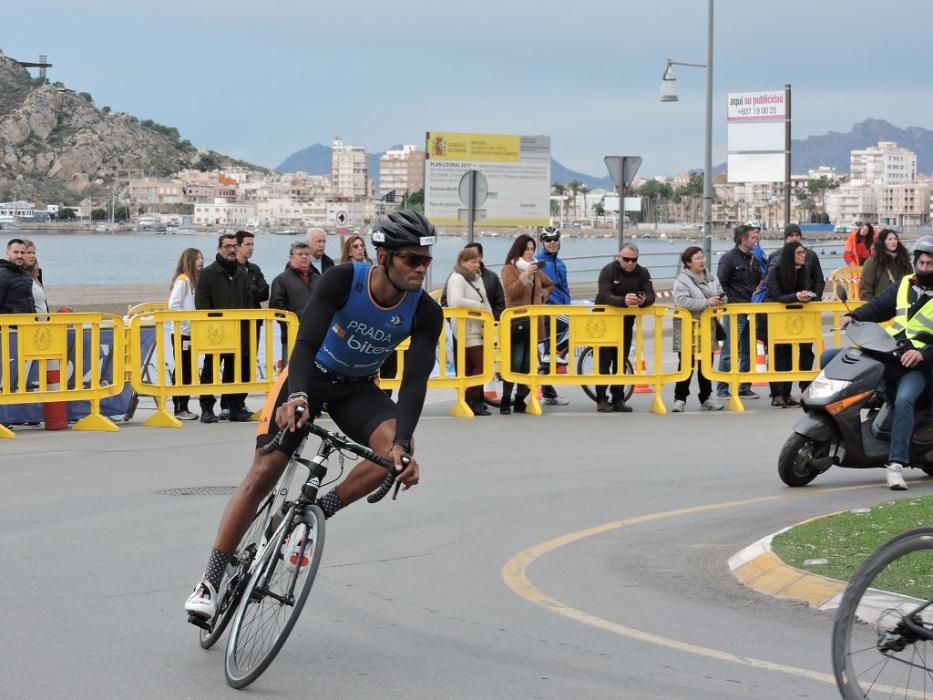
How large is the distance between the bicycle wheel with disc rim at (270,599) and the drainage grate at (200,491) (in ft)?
18.5

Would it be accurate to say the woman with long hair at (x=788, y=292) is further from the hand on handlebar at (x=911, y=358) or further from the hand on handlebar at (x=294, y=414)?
the hand on handlebar at (x=294, y=414)

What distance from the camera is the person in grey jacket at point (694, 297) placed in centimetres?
1798

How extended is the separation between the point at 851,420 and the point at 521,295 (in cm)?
685

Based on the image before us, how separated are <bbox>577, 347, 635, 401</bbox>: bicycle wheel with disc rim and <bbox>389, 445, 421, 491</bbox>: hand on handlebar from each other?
1199 cm

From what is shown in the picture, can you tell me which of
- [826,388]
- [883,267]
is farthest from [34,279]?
[883,267]

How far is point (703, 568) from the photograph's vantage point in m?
8.88

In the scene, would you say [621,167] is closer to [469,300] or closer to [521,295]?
[521,295]

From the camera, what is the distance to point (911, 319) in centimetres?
1214

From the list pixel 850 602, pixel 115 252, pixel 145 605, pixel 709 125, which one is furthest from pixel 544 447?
pixel 115 252

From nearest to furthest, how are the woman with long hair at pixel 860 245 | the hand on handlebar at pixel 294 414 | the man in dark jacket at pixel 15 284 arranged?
the hand on handlebar at pixel 294 414 → the man in dark jacket at pixel 15 284 → the woman with long hair at pixel 860 245

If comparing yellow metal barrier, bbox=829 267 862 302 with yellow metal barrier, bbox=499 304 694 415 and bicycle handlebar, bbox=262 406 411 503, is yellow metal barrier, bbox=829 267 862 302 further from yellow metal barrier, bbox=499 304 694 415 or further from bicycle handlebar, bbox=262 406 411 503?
bicycle handlebar, bbox=262 406 411 503

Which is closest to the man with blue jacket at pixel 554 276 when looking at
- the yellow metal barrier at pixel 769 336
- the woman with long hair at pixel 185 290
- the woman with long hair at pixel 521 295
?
the woman with long hair at pixel 521 295

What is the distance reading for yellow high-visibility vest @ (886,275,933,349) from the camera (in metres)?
12.0

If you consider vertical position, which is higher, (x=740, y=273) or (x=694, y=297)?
(x=740, y=273)
